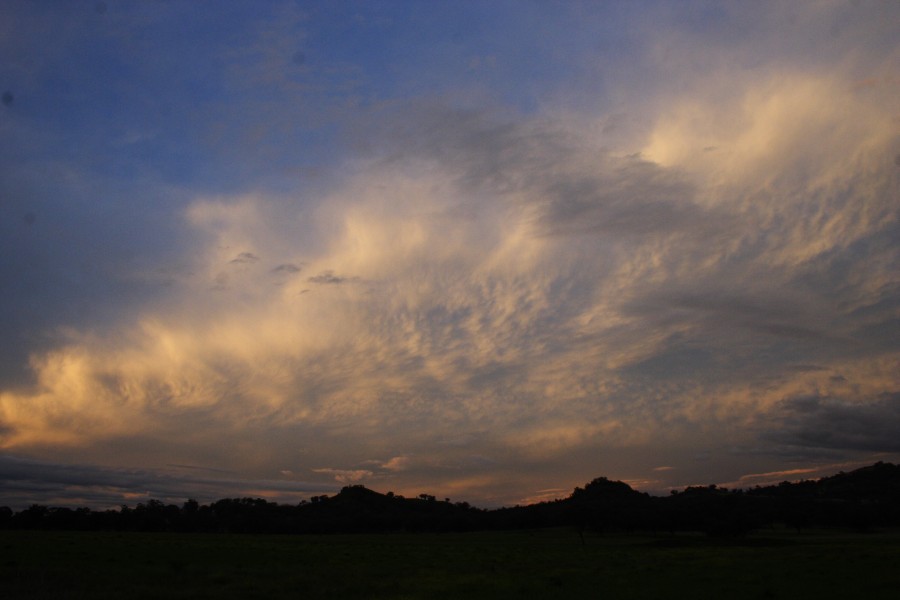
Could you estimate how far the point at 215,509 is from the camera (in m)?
192

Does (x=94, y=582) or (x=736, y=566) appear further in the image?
(x=736, y=566)

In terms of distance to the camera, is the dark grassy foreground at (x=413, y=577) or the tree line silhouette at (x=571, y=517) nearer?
the dark grassy foreground at (x=413, y=577)

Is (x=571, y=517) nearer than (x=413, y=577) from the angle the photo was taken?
No

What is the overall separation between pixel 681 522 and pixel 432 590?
4351 inches

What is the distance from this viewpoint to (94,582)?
114 feet

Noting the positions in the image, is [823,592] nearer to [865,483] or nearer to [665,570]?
[665,570]

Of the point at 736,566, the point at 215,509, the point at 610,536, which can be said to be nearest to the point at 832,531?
the point at 610,536

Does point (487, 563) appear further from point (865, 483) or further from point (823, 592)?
point (865, 483)

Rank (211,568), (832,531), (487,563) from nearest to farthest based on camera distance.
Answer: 1. (211,568)
2. (487,563)
3. (832,531)

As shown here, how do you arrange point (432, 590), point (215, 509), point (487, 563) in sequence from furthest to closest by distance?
Answer: point (215, 509) → point (487, 563) → point (432, 590)

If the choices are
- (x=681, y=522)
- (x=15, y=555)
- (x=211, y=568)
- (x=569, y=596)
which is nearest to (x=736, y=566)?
(x=569, y=596)

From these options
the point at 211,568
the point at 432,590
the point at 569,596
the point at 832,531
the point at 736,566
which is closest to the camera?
the point at 569,596

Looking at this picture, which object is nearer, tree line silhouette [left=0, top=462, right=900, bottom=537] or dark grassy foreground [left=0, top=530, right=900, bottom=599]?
dark grassy foreground [left=0, top=530, right=900, bottom=599]

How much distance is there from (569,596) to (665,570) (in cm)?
1818
